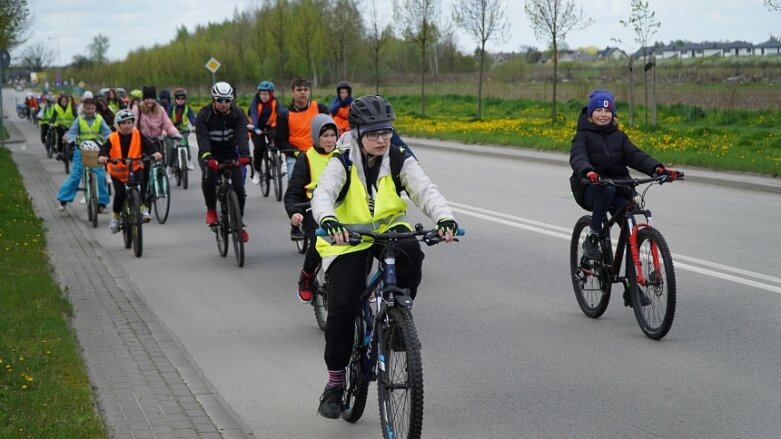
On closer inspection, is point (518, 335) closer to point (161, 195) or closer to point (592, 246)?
point (592, 246)

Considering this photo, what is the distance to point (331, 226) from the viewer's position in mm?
5219

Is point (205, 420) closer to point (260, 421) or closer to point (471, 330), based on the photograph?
point (260, 421)

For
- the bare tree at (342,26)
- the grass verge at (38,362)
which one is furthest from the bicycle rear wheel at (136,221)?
the bare tree at (342,26)

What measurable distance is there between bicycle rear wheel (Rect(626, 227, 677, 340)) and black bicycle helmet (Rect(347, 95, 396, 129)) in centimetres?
277

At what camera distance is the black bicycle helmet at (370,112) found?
5.48 metres

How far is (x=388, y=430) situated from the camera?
5391mm

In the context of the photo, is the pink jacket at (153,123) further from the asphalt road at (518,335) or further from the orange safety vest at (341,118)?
the asphalt road at (518,335)

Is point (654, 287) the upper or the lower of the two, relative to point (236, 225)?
upper

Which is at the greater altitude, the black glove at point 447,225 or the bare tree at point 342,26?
the bare tree at point 342,26

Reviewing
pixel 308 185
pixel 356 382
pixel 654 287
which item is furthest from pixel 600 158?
pixel 356 382

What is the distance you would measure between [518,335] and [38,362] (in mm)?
3256

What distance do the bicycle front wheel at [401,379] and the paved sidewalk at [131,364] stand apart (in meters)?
0.97

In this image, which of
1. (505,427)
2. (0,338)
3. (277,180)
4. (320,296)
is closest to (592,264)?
(320,296)

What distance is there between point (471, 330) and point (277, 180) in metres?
10.3
